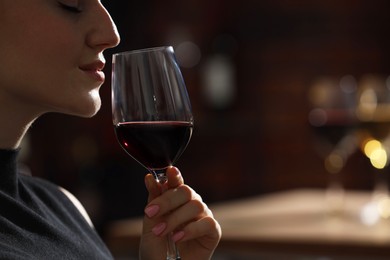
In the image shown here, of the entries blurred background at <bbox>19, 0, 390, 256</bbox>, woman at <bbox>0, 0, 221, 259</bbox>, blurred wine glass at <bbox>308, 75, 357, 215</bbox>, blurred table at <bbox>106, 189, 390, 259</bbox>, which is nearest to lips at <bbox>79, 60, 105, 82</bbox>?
woman at <bbox>0, 0, 221, 259</bbox>

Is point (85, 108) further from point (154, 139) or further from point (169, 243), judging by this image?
point (169, 243)

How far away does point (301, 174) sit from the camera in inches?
223

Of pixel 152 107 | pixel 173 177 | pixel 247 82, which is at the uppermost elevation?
pixel 152 107

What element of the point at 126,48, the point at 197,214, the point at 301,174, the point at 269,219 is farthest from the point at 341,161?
the point at 126,48

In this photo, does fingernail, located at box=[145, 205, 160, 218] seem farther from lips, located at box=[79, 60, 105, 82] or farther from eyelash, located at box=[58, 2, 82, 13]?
eyelash, located at box=[58, 2, 82, 13]

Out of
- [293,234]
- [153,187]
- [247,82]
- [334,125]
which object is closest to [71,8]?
[153,187]

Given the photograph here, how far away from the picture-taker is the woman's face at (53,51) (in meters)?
1.15

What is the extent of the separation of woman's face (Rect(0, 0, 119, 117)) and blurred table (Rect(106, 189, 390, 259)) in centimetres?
85

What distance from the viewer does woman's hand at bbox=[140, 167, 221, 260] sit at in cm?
113

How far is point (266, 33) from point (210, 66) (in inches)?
20.0

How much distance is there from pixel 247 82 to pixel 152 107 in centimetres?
476

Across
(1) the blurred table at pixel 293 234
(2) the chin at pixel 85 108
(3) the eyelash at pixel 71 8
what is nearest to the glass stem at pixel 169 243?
(2) the chin at pixel 85 108

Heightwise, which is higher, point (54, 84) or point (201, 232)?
point (54, 84)

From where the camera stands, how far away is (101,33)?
1.17 m
